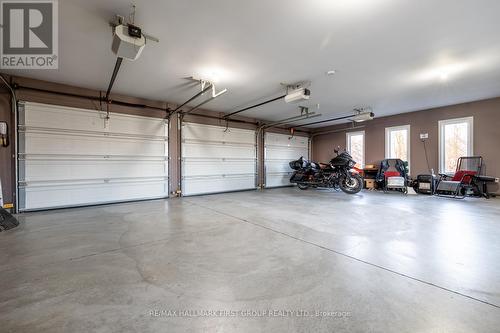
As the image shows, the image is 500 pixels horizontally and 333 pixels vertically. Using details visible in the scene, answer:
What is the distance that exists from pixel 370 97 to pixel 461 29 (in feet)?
9.03

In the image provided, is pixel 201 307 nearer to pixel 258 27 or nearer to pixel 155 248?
pixel 155 248

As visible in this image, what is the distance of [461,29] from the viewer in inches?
103

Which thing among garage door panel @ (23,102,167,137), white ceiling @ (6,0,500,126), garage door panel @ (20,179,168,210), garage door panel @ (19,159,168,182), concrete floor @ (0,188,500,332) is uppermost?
white ceiling @ (6,0,500,126)

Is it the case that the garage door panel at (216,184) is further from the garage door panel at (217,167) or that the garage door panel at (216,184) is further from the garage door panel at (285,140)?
the garage door panel at (285,140)

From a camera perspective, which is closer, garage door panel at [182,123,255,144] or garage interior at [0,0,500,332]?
garage interior at [0,0,500,332]

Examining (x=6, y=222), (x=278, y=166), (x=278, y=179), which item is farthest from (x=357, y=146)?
(x=6, y=222)

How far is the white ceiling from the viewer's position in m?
2.31

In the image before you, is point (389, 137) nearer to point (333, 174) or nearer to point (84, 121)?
point (333, 174)

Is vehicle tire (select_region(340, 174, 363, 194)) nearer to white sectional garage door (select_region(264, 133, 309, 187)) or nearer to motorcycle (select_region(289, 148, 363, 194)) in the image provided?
motorcycle (select_region(289, 148, 363, 194))

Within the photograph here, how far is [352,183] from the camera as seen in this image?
634 centimetres

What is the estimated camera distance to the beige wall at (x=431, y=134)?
541 cm

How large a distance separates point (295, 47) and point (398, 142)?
602 centimetres

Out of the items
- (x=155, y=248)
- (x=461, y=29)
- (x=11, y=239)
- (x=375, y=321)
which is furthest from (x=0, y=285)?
(x=461, y=29)

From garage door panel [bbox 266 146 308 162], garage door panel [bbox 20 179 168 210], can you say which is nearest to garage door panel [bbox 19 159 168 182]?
garage door panel [bbox 20 179 168 210]
